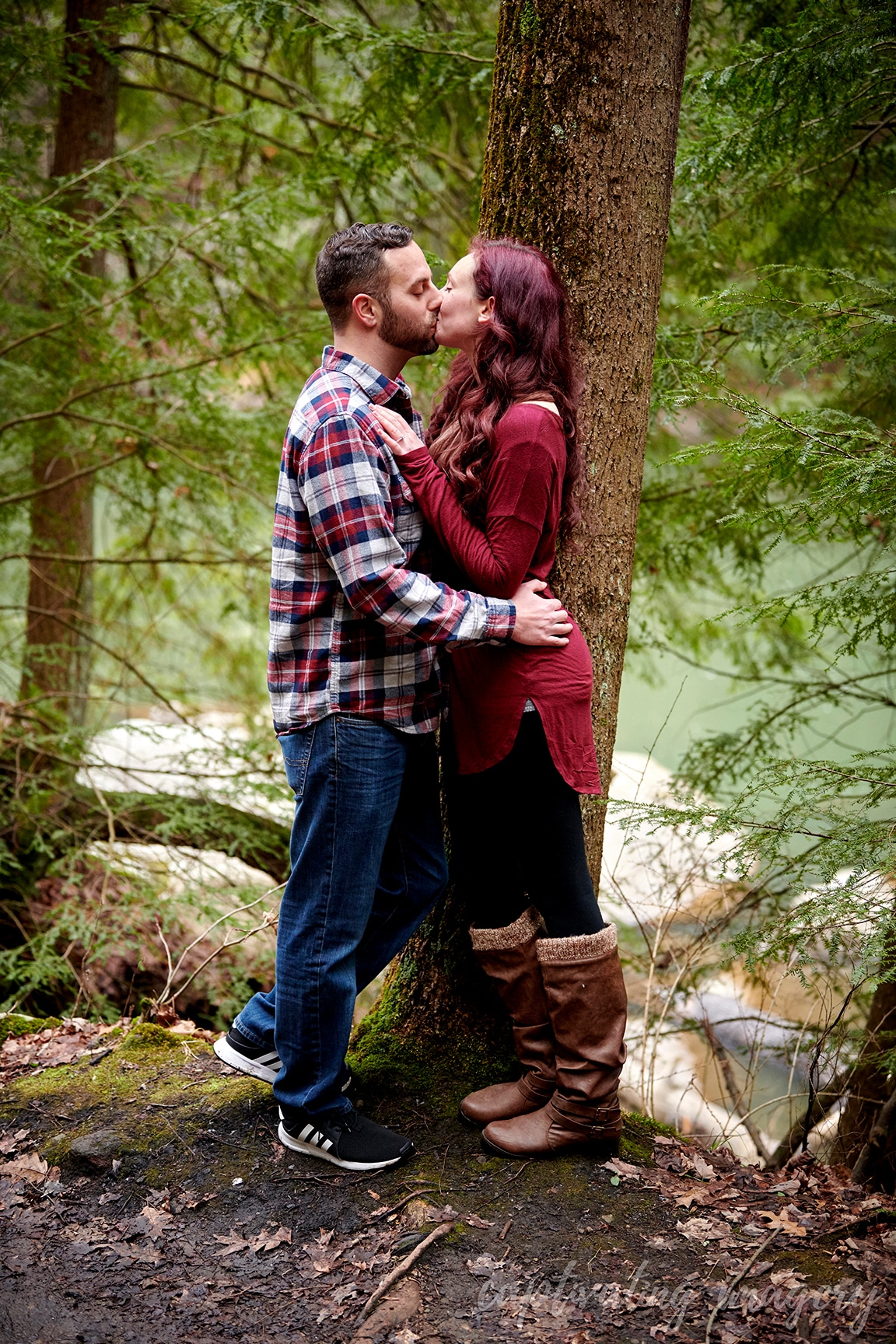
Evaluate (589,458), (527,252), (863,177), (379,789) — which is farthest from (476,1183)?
(863,177)

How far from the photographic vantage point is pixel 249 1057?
2.80 m

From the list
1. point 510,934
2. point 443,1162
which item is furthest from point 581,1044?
point 443,1162

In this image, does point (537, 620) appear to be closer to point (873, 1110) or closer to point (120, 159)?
point (873, 1110)

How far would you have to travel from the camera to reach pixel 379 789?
2416 mm

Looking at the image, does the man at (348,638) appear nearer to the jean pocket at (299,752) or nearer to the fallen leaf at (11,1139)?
the jean pocket at (299,752)

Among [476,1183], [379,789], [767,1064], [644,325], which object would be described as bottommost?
[767,1064]

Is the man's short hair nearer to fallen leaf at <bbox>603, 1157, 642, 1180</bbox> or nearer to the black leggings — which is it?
the black leggings

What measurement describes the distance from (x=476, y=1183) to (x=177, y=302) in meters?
4.10

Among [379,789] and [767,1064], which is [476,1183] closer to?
[379,789]

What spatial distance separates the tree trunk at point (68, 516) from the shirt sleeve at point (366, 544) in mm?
3044

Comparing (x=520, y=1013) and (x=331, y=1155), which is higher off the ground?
(x=520, y=1013)

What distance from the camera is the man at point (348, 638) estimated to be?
7.33 ft

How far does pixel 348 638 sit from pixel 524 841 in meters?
0.69

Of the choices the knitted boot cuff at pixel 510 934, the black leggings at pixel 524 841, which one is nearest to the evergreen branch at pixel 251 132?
the black leggings at pixel 524 841
